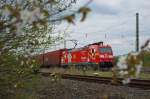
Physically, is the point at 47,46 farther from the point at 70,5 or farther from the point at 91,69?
the point at 91,69

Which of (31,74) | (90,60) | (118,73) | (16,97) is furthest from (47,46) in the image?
(90,60)

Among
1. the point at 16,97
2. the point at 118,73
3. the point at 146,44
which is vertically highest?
the point at 146,44

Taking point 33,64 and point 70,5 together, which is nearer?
point 70,5

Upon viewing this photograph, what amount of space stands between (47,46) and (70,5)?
158 cm

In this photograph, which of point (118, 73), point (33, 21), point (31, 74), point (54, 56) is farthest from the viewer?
point (54, 56)

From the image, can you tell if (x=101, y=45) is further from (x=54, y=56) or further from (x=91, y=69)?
(x=54, y=56)

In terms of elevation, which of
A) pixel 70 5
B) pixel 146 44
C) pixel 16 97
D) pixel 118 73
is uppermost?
pixel 70 5

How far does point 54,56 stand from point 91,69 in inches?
395

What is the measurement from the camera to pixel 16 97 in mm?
8336

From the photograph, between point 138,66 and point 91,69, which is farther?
point 91,69

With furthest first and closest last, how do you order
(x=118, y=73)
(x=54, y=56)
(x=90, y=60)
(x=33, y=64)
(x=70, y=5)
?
(x=54, y=56) → (x=90, y=60) → (x=33, y=64) → (x=70, y=5) → (x=118, y=73)

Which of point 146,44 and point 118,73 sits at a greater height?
point 146,44

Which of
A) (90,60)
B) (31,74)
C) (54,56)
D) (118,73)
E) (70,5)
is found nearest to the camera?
(118,73)

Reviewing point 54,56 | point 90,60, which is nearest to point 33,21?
point 90,60
